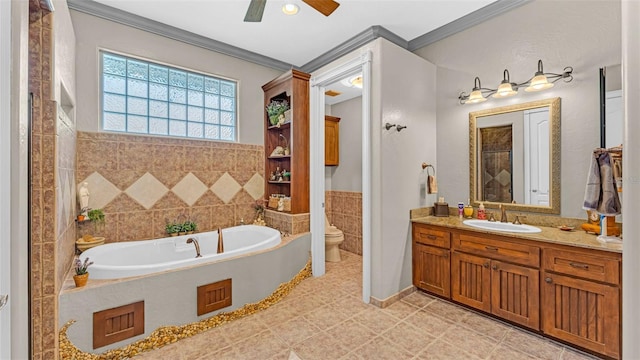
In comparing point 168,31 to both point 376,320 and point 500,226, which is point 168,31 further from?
point 500,226

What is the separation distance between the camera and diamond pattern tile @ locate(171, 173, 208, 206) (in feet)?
10.4

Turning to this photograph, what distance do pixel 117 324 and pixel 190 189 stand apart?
1.60m

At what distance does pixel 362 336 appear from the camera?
7.02ft

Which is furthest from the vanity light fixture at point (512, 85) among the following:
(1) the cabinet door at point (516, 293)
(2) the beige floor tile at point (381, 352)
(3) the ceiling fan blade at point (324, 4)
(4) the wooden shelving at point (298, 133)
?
(2) the beige floor tile at point (381, 352)

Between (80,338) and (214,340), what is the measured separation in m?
0.85

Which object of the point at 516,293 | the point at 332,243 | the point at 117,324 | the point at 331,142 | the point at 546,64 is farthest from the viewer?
the point at 331,142

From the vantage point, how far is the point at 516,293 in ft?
7.13

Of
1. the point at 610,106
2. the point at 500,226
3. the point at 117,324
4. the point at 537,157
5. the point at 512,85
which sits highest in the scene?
the point at 512,85

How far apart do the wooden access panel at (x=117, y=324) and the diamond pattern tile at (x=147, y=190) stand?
1.27m

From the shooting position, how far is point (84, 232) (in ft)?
8.52

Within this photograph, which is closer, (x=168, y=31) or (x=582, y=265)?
(x=582, y=265)

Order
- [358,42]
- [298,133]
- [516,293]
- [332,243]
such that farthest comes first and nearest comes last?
1. [332,243]
2. [298,133]
3. [358,42]
4. [516,293]
